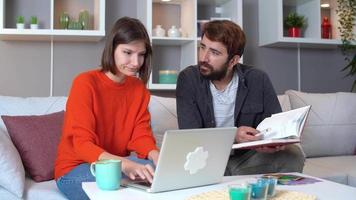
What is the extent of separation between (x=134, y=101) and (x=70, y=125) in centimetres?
32

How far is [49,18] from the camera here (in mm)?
2699

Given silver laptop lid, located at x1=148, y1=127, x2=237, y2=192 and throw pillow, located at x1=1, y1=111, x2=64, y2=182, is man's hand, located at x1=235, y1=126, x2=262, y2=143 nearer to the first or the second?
silver laptop lid, located at x1=148, y1=127, x2=237, y2=192

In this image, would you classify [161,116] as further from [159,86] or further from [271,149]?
[271,149]

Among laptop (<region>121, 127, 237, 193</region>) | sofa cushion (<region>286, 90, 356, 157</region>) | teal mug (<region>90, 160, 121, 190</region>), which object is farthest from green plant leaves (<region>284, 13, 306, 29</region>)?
teal mug (<region>90, 160, 121, 190</region>)

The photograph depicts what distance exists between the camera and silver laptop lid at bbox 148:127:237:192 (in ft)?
3.58

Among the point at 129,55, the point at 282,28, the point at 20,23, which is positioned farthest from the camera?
the point at 282,28

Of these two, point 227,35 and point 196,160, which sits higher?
point 227,35

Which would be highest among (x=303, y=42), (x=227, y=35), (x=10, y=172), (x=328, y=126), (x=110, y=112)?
(x=303, y=42)

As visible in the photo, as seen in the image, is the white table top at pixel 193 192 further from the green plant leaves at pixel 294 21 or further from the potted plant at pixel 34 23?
the green plant leaves at pixel 294 21

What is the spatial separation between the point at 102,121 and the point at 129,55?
277mm

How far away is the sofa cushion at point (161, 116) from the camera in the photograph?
94.4 inches

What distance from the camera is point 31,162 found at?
1885mm

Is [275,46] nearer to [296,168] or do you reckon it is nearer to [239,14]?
[239,14]

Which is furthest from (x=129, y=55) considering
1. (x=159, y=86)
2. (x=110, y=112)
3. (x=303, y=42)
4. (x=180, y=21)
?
(x=303, y=42)
